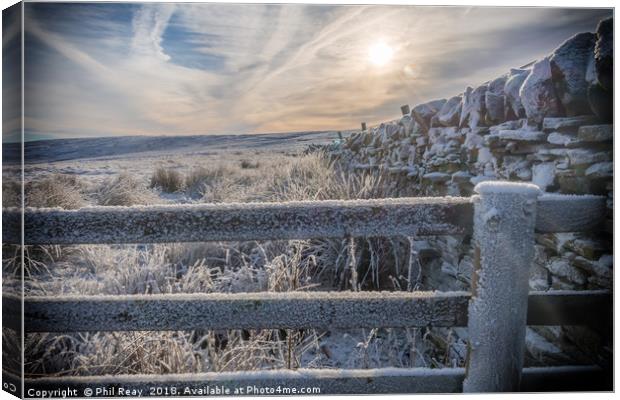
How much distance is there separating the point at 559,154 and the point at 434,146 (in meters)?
1.11

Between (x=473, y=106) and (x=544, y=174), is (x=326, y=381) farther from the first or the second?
(x=473, y=106)

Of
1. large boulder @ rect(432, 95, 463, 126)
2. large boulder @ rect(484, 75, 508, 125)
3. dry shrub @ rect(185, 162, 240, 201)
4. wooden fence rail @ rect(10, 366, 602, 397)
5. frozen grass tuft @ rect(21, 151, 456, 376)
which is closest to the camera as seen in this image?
wooden fence rail @ rect(10, 366, 602, 397)

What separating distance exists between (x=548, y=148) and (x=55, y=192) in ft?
8.06

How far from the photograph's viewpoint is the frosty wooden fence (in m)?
1.62

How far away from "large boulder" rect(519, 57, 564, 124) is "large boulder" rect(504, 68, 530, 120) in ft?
0.16

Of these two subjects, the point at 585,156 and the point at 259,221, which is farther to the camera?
the point at 585,156

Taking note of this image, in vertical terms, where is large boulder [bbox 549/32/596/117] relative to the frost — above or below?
above

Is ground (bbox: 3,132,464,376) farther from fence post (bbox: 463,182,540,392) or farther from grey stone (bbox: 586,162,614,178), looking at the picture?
grey stone (bbox: 586,162,614,178)

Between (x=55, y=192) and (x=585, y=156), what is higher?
(x=585, y=156)

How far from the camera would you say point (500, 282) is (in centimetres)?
165

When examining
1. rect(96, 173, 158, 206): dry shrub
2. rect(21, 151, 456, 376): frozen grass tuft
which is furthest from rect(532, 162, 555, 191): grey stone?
rect(96, 173, 158, 206): dry shrub

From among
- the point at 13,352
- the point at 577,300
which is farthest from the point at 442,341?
the point at 13,352

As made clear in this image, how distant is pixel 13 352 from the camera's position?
207cm

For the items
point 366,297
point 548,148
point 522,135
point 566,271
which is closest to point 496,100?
point 522,135
